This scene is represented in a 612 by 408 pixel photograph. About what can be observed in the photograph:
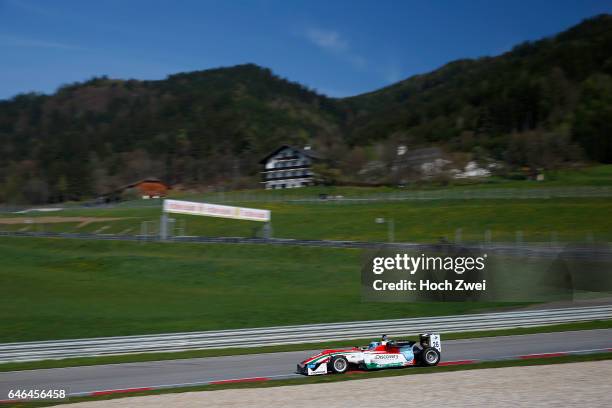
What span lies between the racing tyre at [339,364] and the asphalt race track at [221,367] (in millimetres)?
932

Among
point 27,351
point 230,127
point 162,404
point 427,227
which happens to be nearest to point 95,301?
point 27,351

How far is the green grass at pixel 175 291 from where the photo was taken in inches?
1016

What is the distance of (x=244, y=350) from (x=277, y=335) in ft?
4.30

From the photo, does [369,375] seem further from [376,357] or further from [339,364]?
[339,364]

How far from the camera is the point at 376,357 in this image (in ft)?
51.0

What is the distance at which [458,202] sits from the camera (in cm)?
6969

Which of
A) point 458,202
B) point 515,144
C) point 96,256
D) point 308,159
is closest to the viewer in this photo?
point 96,256

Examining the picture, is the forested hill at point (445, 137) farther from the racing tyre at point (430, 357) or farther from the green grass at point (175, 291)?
the racing tyre at point (430, 357)

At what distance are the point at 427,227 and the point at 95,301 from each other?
3282 centimetres

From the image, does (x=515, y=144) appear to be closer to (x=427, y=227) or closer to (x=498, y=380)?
(x=427, y=227)

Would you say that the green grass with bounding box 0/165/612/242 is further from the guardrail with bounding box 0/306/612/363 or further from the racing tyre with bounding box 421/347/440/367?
the racing tyre with bounding box 421/347/440/367
